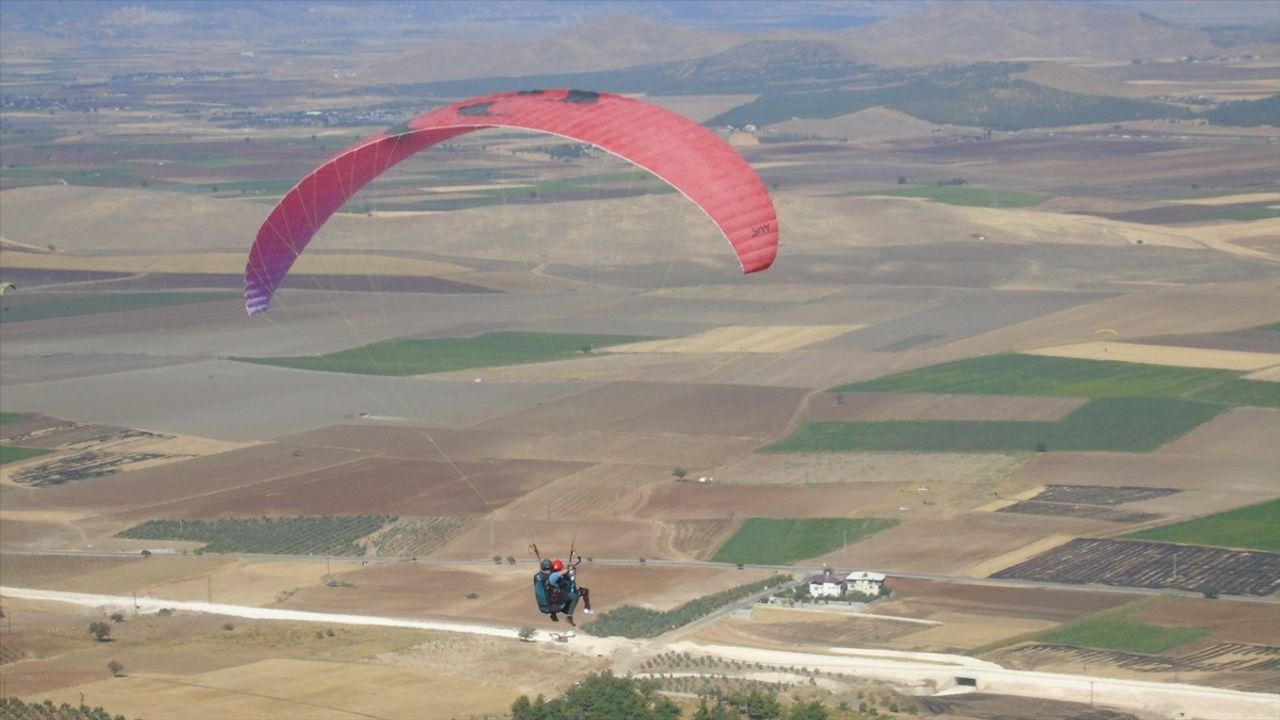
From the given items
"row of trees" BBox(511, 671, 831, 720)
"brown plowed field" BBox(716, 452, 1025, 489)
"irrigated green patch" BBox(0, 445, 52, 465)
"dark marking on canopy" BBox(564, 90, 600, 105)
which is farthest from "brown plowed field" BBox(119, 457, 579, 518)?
"dark marking on canopy" BBox(564, 90, 600, 105)

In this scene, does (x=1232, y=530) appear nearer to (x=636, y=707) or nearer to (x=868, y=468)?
(x=868, y=468)

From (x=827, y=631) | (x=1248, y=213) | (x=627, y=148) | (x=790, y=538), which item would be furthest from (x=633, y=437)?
(x=1248, y=213)

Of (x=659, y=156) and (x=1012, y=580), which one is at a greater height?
(x=659, y=156)

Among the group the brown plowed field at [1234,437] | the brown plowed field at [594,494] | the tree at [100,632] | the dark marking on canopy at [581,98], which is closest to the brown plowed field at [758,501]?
the brown plowed field at [594,494]

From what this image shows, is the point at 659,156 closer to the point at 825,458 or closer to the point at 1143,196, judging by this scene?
the point at 825,458

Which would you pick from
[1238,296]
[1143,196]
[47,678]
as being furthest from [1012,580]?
[1143,196]

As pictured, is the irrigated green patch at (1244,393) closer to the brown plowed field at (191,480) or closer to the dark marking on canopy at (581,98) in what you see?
the brown plowed field at (191,480)
